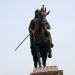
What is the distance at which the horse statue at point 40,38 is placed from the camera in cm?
1578

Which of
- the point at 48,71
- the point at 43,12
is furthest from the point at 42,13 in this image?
the point at 48,71

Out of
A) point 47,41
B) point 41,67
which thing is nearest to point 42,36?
point 47,41

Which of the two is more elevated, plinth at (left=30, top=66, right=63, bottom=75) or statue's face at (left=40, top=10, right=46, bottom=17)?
statue's face at (left=40, top=10, right=46, bottom=17)

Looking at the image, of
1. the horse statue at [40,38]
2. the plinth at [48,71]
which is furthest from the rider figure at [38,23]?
the plinth at [48,71]

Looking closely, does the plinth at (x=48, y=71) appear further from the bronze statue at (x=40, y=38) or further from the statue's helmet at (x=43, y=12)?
the statue's helmet at (x=43, y=12)

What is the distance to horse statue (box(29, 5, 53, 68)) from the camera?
15.8m

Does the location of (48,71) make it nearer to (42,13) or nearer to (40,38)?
(40,38)

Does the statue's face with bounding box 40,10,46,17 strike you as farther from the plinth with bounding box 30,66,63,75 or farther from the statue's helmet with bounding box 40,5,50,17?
the plinth with bounding box 30,66,63,75

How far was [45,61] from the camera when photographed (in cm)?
1591

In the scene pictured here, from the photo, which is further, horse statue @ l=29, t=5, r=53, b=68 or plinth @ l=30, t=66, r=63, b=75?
horse statue @ l=29, t=5, r=53, b=68

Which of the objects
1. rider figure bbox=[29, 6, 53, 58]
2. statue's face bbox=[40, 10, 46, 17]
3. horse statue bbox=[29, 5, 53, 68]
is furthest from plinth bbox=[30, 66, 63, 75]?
statue's face bbox=[40, 10, 46, 17]

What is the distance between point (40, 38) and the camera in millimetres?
15812

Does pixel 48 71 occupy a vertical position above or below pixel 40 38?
below

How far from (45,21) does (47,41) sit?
0.91m
